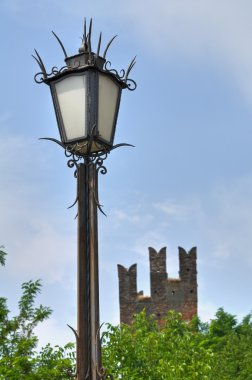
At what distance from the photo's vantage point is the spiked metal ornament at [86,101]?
522cm

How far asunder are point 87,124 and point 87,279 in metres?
0.86

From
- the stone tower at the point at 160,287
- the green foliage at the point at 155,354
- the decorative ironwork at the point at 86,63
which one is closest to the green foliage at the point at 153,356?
the green foliage at the point at 155,354

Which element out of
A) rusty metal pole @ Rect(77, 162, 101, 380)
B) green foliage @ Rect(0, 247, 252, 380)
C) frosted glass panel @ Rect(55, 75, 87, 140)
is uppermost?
green foliage @ Rect(0, 247, 252, 380)

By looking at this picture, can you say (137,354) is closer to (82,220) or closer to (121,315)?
(82,220)

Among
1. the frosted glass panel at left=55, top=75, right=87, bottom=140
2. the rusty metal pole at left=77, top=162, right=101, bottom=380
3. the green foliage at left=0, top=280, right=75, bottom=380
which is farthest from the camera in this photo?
the green foliage at left=0, top=280, right=75, bottom=380

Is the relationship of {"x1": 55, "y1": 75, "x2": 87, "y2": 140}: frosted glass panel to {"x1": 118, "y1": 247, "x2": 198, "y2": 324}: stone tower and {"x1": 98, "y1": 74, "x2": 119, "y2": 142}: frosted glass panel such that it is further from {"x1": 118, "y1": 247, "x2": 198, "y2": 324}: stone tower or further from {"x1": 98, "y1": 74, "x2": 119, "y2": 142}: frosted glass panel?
{"x1": 118, "y1": 247, "x2": 198, "y2": 324}: stone tower

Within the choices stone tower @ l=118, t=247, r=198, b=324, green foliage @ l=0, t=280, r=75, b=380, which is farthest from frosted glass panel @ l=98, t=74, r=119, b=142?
stone tower @ l=118, t=247, r=198, b=324

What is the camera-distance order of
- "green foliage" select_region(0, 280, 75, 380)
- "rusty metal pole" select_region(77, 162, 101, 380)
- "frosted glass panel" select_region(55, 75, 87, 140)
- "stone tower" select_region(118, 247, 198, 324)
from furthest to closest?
"stone tower" select_region(118, 247, 198, 324) < "green foliage" select_region(0, 280, 75, 380) < "frosted glass panel" select_region(55, 75, 87, 140) < "rusty metal pole" select_region(77, 162, 101, 380)

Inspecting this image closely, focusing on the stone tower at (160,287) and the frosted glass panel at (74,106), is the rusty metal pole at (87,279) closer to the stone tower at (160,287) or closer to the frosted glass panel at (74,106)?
the frosted glass panel at (74,106)

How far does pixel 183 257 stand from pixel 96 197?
5131cm

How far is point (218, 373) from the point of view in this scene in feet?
116

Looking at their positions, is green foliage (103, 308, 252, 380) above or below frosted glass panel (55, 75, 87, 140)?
above

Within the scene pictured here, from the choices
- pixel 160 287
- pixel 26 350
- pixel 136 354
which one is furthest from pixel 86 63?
pixel 160 287

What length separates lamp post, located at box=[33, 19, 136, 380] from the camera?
5.10 meters
